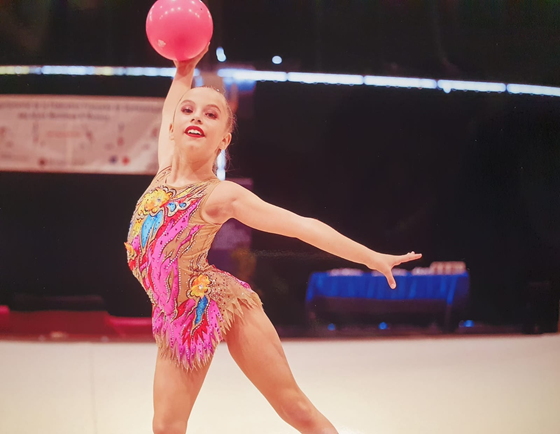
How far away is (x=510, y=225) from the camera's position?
2924mm

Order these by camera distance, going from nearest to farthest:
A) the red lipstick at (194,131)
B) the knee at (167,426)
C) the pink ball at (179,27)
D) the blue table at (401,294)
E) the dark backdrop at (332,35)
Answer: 1. the knee at (167,426)
2. the red lipstick at (194,131)
3. the pink ball at (179,27)
4. the dark backdrop at (332,35)
5. the blue table at (401,294)

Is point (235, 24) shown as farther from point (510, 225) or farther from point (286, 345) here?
point (510, 225)

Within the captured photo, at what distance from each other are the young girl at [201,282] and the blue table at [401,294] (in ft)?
5.01

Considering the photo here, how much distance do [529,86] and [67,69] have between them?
2892mm

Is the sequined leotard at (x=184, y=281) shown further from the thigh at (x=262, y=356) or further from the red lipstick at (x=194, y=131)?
the red lipstick at (x=194, y=131)

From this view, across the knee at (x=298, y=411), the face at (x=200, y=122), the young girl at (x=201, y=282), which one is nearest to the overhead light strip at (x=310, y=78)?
the face at (x=200, y=122)

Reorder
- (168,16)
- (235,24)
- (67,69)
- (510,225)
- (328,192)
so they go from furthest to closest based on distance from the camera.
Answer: (510,225)
(328,192)
(67,69)
(235,24)
(168,16)

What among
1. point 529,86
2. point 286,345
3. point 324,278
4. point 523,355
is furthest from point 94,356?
point 529,86

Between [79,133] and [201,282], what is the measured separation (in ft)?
5.74

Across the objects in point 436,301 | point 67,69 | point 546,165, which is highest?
point 67,69

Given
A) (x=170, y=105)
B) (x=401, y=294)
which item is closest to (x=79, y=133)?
(x=170, y=105)

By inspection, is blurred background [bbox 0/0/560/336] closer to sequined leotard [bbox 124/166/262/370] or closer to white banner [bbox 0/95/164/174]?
white banner [bbox 0/95/164/174]

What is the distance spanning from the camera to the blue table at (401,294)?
2.85 meters

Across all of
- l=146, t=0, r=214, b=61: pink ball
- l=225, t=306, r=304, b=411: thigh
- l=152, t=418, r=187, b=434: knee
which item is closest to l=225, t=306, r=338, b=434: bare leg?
l=225, t=306, r=304, b=411: thigh
